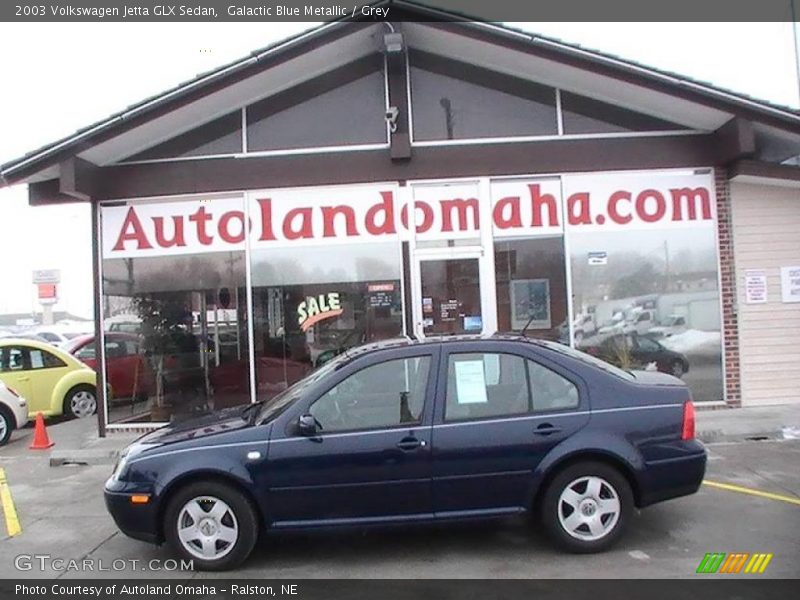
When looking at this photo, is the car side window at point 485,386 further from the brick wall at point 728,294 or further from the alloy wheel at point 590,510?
the brick wall at point 728,294

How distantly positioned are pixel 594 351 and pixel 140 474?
7135 mm

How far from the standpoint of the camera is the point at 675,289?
34.8 feet

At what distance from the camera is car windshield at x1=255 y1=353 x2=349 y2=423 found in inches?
217

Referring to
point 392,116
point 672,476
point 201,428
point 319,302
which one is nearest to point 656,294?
point 392,116

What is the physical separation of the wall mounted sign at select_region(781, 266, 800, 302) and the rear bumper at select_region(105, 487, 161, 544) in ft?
29.7

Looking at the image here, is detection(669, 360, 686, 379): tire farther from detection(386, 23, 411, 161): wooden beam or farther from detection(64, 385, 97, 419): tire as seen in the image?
detection(64, 385, 97, 419): tire

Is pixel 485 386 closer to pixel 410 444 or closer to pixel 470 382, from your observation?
pixel 470 382

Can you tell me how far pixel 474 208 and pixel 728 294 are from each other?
3790 millimetres

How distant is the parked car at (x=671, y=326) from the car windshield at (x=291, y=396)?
627 centimetres

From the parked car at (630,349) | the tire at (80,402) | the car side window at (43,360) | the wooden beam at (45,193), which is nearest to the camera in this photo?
the parked car at (630,349)

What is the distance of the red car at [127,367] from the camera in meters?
10.8

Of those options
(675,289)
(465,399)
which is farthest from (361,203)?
(465,399)

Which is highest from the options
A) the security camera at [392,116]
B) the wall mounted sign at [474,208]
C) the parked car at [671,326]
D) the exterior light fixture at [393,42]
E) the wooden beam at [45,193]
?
the exterior light fixture at [393,42]

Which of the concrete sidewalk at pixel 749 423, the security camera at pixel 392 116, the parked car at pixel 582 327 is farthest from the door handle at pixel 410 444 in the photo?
the security camera at pixel 392 116
